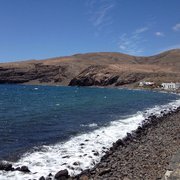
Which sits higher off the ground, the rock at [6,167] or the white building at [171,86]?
the white building at [171,86]

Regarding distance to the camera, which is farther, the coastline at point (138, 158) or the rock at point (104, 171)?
the rock at point (104, 171)

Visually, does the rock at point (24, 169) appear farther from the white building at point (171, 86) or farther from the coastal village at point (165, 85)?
the white building at point (171, 86)

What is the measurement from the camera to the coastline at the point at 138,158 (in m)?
18.0

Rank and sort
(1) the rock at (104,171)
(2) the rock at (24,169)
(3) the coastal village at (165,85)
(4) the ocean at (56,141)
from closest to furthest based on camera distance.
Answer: (1) the rock at (104,171), (2) the rock at (24,169), (4) the ocean at (56,141), (3) the coastal village at (165,85)

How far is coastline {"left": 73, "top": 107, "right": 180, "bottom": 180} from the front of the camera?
1797 centimetres

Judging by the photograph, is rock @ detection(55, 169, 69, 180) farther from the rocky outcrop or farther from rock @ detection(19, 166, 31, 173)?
the rocky outcrop

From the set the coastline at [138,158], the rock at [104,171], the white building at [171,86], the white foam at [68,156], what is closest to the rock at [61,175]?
the coastline at [138,158]

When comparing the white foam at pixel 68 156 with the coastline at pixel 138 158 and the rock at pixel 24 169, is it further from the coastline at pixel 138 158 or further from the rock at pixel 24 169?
the coastline at pixel 138 158

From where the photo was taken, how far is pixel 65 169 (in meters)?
19.1

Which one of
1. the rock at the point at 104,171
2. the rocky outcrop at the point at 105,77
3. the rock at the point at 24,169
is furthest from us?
the rocky outcrop at the point at 105,77

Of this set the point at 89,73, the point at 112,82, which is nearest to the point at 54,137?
the point at 112,82

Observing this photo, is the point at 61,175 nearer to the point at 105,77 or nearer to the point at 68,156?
the point at 68,156

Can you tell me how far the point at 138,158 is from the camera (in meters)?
21.3

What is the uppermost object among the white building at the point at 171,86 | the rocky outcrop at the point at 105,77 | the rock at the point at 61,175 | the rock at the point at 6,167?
the rocky outcrop at the point at 105,77
